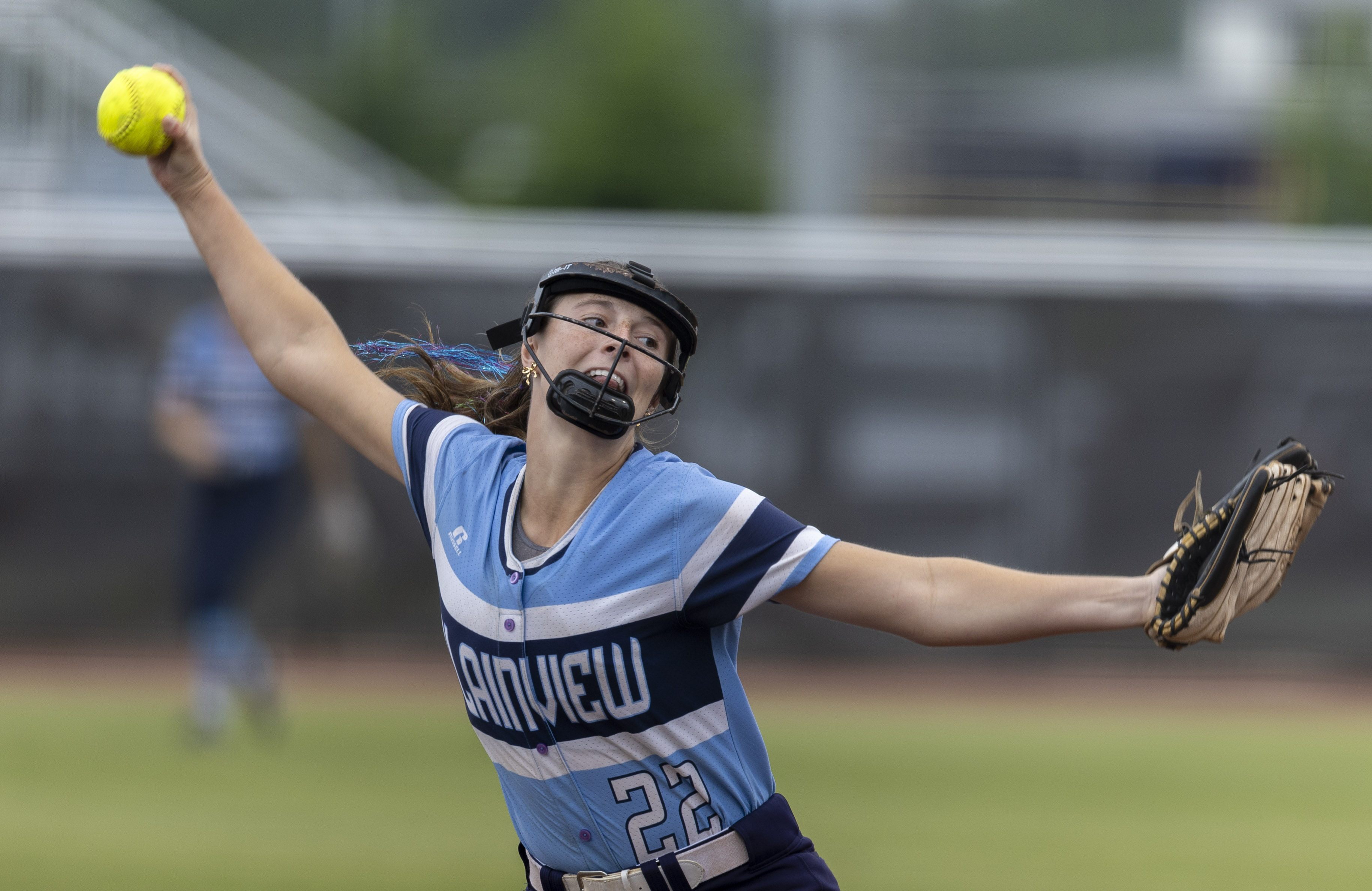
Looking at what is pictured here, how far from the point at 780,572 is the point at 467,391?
1109 mm

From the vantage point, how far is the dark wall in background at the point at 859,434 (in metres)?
10.5

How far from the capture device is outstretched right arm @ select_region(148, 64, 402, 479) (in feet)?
9.89

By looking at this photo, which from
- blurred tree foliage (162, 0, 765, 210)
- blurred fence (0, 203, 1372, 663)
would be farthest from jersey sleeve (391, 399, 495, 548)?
blurred tree foliage (162, 0, 765, 210)

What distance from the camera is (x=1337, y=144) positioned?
32500mm

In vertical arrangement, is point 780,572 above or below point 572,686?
above

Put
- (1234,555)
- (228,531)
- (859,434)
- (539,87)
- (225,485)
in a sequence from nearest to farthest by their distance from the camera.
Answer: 1. (1234,555)
2. (228,531)
3. (225,485)
4. (859,434)
5. (539,87)

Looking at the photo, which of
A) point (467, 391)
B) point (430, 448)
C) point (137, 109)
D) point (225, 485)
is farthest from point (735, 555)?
point (225, 485)

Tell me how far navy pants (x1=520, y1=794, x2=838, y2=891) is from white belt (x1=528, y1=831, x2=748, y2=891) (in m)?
0.01

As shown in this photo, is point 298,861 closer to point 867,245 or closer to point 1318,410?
point 867,245

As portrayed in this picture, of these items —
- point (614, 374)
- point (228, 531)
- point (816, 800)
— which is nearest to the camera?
point (614, 374)

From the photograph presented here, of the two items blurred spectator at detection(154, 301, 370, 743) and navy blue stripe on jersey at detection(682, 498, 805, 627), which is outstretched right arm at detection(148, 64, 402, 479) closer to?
navy blue stripe on jersey at detection(682, 498, 805, 627)

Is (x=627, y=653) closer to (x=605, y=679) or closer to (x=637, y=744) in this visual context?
(x=605, y=679)

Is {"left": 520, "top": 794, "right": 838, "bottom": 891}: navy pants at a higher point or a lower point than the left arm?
lower

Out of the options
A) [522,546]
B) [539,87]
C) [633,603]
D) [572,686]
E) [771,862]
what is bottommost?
[771,862]
